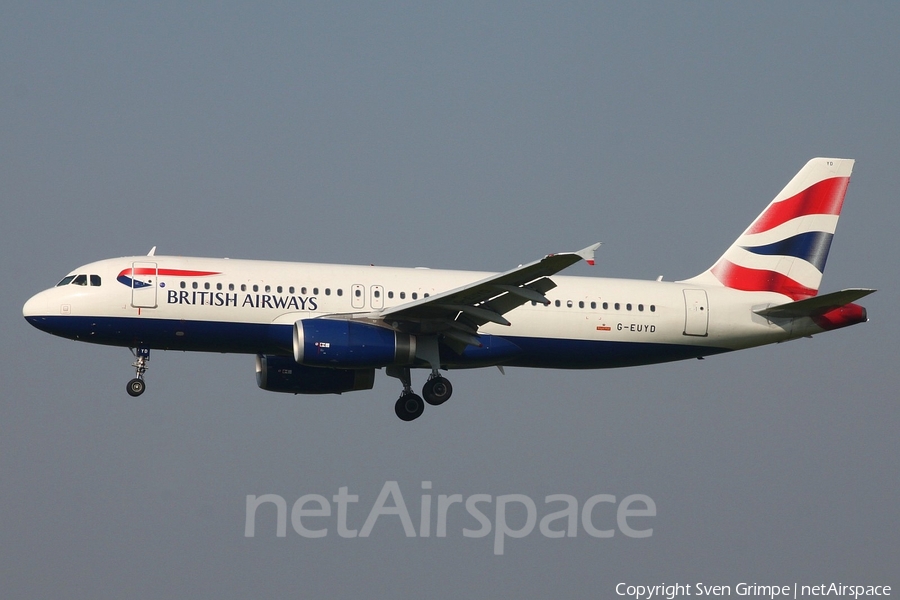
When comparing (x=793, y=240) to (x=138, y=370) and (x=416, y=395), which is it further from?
(x=138, y=370)

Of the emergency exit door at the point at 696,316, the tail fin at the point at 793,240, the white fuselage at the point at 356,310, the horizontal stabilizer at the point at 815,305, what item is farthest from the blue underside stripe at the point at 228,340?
the tail fin at the point at 793,240

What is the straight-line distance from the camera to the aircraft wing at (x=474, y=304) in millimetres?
34344

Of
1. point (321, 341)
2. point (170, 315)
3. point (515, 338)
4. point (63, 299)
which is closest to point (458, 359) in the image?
point (515, 338)

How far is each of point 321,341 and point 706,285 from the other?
13.6 meters

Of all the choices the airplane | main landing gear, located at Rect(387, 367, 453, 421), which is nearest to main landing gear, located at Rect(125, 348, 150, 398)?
the airplane

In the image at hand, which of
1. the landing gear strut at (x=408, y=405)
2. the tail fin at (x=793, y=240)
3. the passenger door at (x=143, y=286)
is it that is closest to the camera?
the passenger door at (x=143, y=286)

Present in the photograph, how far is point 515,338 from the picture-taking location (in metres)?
39.6

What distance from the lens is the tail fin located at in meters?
43.2

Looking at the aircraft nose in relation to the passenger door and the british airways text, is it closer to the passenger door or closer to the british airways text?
the passenger door

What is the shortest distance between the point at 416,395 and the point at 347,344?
15.2 ft

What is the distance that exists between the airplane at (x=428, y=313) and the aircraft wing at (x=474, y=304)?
0.05 m

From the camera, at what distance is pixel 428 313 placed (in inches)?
1468

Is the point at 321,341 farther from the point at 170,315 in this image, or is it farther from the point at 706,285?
the point at 706,285

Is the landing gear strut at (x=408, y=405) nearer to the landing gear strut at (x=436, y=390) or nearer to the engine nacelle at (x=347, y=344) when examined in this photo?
the landing gear strut at (x=436, y=390)
